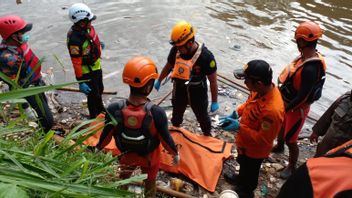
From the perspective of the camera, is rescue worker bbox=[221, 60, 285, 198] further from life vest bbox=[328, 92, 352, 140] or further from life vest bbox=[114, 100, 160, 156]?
life vest bbox=[114, 100, 160, 156]

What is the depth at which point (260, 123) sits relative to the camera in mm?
3277

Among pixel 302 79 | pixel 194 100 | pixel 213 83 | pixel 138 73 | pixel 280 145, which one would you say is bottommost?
pixel 280 145

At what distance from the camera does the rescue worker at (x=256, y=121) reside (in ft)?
10.2

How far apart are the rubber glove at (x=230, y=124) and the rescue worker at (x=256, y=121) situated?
1.12 metres

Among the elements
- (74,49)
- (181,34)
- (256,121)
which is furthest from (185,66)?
(74,49)

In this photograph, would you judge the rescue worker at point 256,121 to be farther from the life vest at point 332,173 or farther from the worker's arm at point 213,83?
the life vest at point 332,173

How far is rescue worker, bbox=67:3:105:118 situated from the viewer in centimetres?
448

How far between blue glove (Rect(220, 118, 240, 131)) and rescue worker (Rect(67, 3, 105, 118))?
209 cm

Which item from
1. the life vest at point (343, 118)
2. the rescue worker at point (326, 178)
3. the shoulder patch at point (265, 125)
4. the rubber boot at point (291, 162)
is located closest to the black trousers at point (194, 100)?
the rubber boot at point (291, 162)

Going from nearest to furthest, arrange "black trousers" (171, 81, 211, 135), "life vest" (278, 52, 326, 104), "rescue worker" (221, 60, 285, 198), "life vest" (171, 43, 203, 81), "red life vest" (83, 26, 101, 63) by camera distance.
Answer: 1. "rescue worker" (221, 60, 285, 198)
2. "life vest" (278, 52, 326, 104)
3. "life vest" (171, 43, 203, 81)
4. "black trousers" (171, 81, 211, 135)
5. "red life vest" (83, 26, 101, 63)

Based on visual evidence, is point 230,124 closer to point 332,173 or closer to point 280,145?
point 280,145

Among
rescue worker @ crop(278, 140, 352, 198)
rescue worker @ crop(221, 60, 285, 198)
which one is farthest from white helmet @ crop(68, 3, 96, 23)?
rescue worker @ crop(278, 140, 352, 198)

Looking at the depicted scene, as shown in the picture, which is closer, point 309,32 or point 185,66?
point 309,32

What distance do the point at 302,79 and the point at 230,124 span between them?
1573 millimetres
